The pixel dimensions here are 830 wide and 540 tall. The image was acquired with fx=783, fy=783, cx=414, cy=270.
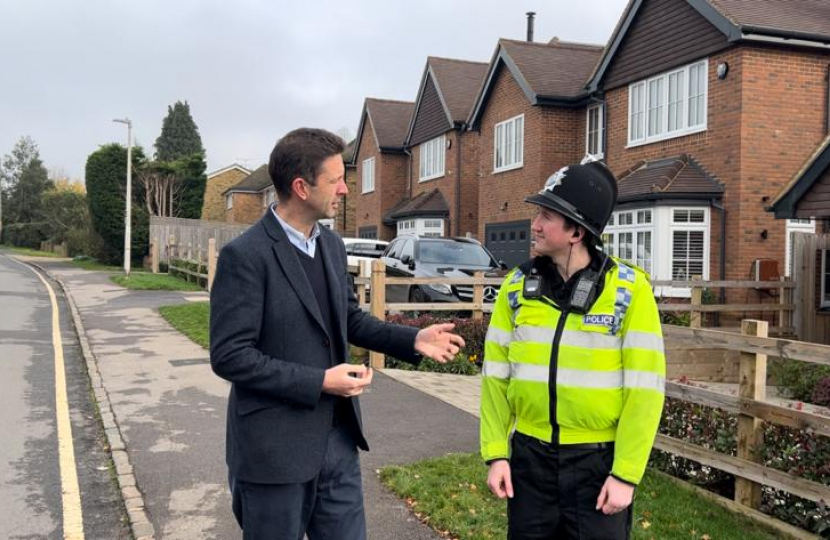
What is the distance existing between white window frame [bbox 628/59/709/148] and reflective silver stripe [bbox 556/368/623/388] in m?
15.0

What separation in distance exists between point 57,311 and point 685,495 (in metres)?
17.5

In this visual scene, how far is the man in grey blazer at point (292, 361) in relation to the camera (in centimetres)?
267

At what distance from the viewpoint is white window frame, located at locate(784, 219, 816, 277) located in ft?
52.2

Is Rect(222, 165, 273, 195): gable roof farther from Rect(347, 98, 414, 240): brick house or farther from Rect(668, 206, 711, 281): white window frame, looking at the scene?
Rect(668, 206, 711, 281): white window frame

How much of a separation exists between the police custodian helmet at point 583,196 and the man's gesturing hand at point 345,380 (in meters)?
0.89

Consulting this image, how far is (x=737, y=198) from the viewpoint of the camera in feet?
50.7

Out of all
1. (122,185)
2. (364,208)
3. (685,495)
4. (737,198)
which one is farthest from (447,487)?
(122,185)

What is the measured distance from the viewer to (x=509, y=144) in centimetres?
2370

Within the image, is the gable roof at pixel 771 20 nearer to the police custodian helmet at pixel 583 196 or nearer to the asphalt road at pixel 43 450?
the asphalt road at pixel 43 450

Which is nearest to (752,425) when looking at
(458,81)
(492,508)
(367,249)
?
(492,508)

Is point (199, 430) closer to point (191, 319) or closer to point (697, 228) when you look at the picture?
point (191, 319)

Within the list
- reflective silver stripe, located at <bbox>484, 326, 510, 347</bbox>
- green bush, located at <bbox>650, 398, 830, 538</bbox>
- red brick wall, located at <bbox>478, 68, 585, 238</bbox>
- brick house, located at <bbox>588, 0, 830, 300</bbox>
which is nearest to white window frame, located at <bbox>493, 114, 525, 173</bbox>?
red brick wall, located at <bbox>478, 68, 585, 238</bbox>

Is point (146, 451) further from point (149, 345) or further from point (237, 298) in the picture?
point (149, 345)

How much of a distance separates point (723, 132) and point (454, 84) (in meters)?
15.1
